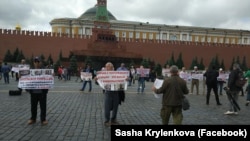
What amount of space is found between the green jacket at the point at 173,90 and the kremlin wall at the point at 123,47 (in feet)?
126

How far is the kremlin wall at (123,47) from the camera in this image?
154 feet

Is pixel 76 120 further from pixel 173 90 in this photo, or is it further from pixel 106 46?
pixel 106 46

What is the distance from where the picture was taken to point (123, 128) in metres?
3.67

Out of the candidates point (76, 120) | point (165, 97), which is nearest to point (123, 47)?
point (76, 120)

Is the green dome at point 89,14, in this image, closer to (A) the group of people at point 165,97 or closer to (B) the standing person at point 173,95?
(A) the group of people at point 165,97

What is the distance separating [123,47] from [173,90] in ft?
137

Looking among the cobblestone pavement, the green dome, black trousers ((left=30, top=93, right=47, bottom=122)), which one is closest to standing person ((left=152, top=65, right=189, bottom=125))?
the cobblestone pavement

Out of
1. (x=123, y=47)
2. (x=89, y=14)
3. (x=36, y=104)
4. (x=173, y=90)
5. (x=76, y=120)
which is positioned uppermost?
(x=89, y=14)

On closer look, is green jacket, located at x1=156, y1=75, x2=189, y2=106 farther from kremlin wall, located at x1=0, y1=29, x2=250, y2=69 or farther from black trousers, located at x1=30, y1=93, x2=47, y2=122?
kremlin wall, located at x1=0, y1=29, x2=250, y2=69

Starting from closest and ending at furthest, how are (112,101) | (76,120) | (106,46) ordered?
(112,101)
(76,120)
(106,46)

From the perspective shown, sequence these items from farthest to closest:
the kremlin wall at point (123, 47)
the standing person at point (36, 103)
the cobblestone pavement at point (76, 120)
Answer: the kremlin wall at point (123, 47), the standing person at point (36, 103), the cobblestone pavement at point (76, 120)

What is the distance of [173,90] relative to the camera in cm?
616

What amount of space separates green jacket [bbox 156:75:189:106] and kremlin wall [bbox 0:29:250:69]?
38.4 m

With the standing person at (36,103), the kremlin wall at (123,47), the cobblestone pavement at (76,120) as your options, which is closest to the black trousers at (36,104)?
the standing person at (36,103)
